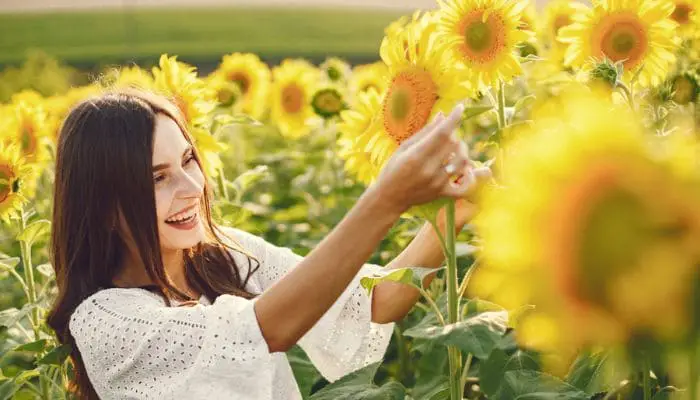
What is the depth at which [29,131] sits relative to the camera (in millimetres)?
3064

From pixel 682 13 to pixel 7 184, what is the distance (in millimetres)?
1588

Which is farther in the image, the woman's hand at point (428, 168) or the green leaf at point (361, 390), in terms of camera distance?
the green leaf at point (361, 390)

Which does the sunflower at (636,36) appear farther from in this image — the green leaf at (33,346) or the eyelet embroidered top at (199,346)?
the green leaf at (33,346)

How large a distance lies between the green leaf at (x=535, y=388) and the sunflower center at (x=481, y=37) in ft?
1.75

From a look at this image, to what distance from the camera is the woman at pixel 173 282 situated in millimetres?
1594

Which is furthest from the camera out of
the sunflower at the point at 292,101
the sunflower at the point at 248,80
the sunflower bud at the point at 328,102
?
the sunflower at the point at 248,80

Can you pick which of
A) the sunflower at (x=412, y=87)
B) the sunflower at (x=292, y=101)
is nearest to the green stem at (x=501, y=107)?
the sunflower at (x=412, y=87)

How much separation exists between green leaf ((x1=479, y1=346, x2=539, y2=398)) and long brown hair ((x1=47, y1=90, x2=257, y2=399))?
1.86 ft

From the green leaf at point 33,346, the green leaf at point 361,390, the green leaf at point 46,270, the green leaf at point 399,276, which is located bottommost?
Result: the green leaf at point 33,346

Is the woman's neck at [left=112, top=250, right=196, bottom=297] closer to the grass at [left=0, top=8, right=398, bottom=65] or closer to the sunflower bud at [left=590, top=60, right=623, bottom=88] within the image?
the sunflower bud at [left=590, top=60, right=623, bottom=88]

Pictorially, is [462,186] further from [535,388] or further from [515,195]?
[515,195]

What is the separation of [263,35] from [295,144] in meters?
21.9

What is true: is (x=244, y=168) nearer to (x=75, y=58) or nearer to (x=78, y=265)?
(x=78, y=265)

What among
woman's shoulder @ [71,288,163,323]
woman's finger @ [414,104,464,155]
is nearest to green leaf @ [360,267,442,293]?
woman's finger @ [414,104,464,155]
